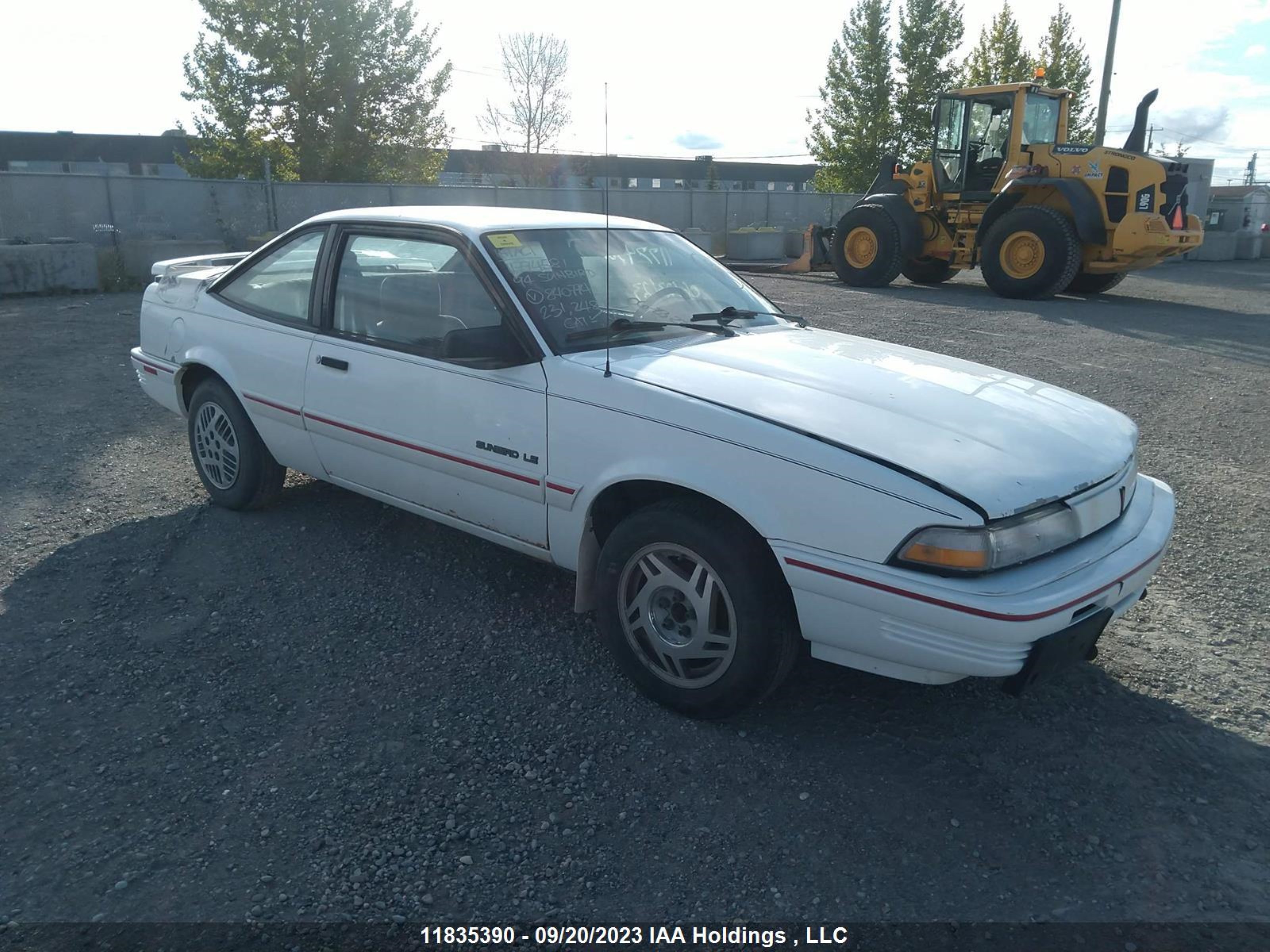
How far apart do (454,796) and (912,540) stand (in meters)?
1.47

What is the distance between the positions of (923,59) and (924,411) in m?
35.4

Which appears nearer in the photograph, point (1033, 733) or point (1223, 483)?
point (1033, 733)

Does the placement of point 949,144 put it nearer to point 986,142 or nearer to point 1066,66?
point 986,142

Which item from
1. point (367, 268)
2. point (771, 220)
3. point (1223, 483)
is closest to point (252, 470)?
point (367, 268)

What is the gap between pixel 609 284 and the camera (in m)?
3.76

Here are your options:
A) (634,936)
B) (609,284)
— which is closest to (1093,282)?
(609,284)

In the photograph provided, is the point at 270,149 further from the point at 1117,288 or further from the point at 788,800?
the point at 788,800

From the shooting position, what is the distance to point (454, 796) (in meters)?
2.73

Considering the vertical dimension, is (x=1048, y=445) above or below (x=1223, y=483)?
above

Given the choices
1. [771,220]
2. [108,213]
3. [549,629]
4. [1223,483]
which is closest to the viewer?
[549,629]

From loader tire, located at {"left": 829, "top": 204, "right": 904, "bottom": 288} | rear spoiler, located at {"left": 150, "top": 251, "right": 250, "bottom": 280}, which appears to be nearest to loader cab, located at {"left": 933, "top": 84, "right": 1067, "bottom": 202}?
loader tire, located at {"left": 829, "top": 204, "right": 904, "bottom": 288}

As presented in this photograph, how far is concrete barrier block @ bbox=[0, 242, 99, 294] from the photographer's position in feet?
44.6

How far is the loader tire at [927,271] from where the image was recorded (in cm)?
1698

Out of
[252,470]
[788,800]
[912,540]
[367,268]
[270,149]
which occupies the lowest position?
[788,800]
